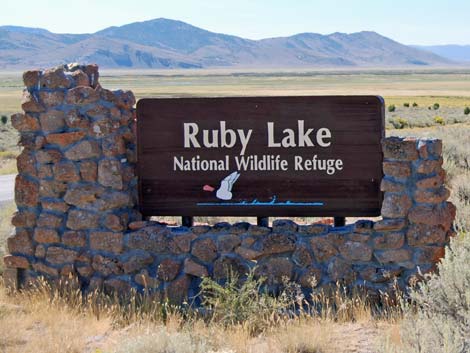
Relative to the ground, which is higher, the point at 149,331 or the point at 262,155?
the point at 262,155

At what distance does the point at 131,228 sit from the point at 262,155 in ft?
4.57

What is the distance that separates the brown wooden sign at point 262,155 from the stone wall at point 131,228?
194 mm

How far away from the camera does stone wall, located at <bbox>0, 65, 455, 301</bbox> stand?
257 inches

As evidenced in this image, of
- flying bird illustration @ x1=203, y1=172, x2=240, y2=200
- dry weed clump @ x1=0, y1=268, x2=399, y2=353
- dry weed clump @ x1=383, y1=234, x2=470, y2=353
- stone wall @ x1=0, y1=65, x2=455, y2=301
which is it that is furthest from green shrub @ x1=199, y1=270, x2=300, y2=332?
dry weed clump @ x1=383, y1=234, x2=470, y2=353

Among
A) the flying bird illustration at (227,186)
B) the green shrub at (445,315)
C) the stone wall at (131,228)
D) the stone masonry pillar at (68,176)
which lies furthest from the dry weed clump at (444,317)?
the stone masonry pillar at (68,176)

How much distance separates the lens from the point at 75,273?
702 cm

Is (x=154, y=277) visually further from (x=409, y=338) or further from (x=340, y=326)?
(x=409, y=338)

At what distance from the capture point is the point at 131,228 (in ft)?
22.9

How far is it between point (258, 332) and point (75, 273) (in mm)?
2061

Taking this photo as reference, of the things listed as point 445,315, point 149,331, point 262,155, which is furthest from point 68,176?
point 445,315

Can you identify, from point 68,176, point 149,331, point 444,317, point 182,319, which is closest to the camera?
point 444,317

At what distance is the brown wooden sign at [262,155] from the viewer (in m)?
6.69

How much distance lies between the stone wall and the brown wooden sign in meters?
0.19

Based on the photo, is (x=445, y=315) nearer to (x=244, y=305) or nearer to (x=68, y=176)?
(x=244, y=305)
